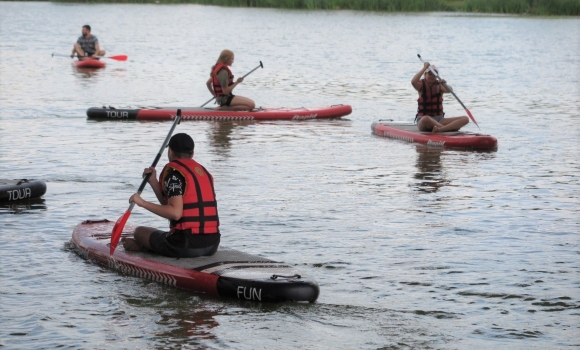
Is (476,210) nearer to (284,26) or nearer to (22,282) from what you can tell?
(22,282)

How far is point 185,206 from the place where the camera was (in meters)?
7.12

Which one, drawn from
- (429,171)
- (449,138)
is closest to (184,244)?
(429,171)

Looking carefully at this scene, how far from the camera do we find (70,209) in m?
10.0

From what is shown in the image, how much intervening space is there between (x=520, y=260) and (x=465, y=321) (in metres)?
1.75

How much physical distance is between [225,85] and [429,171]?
4830 millimetres

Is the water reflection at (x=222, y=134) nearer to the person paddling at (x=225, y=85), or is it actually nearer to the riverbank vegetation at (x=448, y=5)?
the person paddling at (x=225, y=85)

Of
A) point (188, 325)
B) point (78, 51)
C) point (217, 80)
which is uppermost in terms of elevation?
point (78, 51)

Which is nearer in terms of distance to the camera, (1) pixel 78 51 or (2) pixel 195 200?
(2) pixel 195 200

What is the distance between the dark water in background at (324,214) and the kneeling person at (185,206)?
348 mm

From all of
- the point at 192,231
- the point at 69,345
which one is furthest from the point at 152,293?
the point at 69,345

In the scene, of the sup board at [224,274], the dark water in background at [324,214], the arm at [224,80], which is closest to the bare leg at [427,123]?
the dark water in background at [324,214]

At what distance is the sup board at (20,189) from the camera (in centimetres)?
1001

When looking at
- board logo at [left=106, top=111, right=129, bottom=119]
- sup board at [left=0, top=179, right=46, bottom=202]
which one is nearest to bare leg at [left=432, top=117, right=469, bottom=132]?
board logo at [left=106, top=111, right=129, bottom=119]

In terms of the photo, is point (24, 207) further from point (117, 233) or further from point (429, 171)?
point (429, 171)
